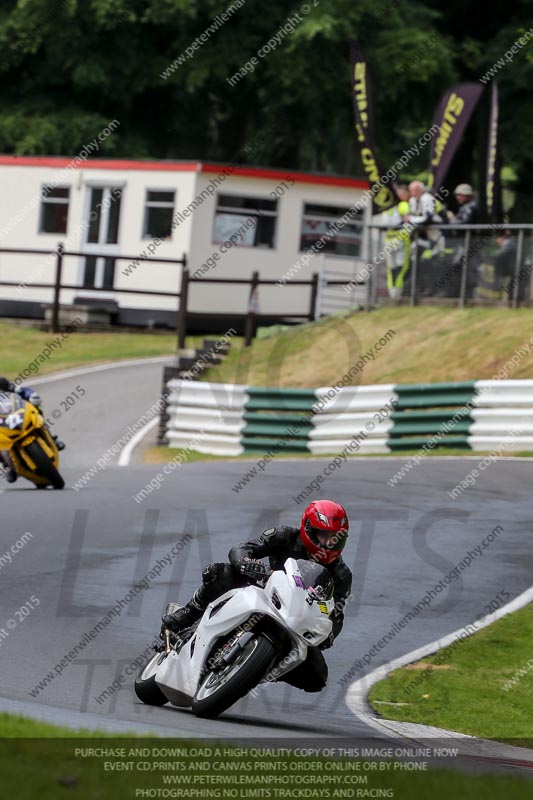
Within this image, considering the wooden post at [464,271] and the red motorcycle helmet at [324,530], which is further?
the wooden post at [464,271]

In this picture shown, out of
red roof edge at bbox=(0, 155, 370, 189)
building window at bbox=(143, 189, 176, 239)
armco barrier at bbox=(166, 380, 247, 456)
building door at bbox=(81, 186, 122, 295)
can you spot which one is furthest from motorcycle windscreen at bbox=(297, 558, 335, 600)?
building door at bbox=(81, 186, 122, 295)

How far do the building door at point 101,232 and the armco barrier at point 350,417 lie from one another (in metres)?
11.6

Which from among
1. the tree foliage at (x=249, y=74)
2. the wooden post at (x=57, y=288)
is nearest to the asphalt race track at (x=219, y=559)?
the wooden post at (x=57, y=288)

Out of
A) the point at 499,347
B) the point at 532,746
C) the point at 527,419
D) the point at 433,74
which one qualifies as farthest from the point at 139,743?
the point at 433,74

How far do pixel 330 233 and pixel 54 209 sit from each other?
6.51m

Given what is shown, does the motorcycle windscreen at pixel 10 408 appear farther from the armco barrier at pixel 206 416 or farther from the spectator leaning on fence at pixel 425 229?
the spectator leaning on fence at pixel 425 229

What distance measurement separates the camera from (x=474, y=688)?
9.17 metres

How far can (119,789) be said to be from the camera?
514 centimetres

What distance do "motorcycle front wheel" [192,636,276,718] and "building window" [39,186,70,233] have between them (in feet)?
92.4

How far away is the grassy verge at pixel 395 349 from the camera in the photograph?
69.6 ft

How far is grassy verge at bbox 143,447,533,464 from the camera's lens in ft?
62.3

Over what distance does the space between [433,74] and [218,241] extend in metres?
8.76

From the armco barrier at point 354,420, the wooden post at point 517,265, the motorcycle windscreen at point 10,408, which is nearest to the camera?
the motorcycle windscreen at point 10,408

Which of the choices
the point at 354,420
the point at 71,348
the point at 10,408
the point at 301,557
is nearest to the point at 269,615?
the point at 301,557
